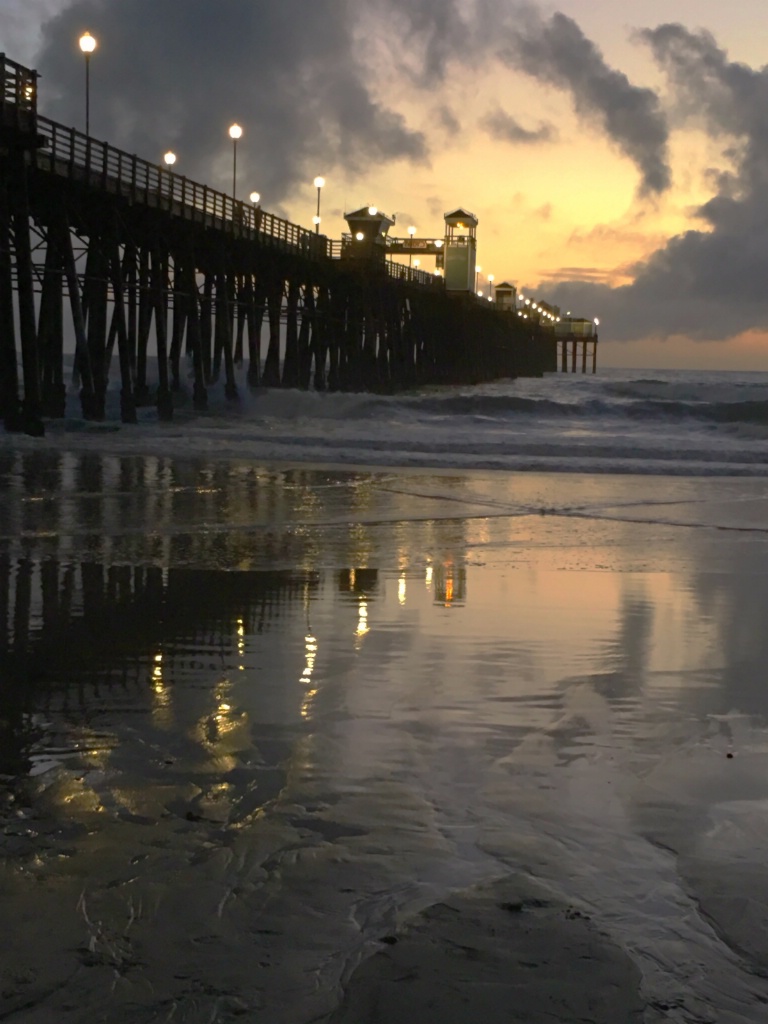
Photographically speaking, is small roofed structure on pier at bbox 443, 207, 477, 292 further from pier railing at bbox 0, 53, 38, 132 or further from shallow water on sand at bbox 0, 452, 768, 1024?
shallow water on sand at bbox 0, 452, 768, 1024

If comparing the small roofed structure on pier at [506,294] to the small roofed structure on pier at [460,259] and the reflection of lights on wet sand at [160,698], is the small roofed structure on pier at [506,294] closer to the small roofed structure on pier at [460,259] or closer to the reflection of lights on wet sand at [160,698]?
the small roofed structure on pier at [460,259]

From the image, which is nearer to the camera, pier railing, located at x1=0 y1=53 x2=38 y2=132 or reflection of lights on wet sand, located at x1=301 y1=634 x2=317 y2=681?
reflection of lights on wet sand, located at x1=301 y1=634 x2=317 y2=681

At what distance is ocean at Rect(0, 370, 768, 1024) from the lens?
232 cm

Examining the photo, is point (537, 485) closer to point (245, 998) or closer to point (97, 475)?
point (97, 475)

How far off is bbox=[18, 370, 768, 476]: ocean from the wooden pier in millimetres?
1272

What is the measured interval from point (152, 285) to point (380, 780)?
2532 cm

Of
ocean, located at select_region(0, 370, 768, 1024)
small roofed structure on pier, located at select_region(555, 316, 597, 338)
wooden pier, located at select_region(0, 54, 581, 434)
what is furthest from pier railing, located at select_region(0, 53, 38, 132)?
small roofed structure on pier, located at select_region(555, 316, 597, 338)

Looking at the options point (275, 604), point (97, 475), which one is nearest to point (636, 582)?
point (275, 604)

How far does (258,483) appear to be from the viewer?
559 inches

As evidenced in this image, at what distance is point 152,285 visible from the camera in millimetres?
27531

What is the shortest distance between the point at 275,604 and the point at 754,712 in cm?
284

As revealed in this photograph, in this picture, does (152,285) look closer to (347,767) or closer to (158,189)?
(158,189)

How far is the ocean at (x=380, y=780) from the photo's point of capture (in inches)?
91.2

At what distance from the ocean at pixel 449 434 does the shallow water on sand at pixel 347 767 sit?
1119 centimetres
